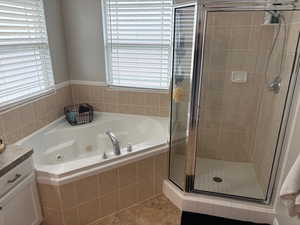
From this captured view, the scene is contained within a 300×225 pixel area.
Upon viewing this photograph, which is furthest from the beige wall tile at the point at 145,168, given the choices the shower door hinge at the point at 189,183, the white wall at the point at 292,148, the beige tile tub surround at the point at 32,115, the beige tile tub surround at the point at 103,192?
the beige tile tub surround at the point at 32,115

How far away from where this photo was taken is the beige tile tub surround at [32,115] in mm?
2000

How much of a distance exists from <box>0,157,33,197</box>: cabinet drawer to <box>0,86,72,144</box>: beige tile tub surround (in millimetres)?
531

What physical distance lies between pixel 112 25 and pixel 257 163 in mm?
2223

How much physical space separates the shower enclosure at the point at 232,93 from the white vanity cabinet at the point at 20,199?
3.96 feet

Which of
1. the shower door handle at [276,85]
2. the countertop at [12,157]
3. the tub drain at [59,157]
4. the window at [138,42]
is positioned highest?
the window at [138,42]

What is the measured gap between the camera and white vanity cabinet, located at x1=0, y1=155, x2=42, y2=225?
1436mm

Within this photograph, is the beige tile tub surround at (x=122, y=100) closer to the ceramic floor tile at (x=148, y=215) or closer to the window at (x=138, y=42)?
the window at (x=138, y=42)

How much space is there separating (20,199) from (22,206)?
0.06 meters

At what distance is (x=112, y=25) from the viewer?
2.63 m

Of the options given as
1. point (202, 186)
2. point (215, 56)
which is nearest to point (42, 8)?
point (215, 56)

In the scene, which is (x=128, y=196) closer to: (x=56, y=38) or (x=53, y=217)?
(x=53, y=217)

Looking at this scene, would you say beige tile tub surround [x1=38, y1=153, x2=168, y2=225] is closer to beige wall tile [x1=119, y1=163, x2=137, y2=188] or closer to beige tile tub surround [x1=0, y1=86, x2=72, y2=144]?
beige wall tile [x1=119, y1=163, x2=137, y2=188]

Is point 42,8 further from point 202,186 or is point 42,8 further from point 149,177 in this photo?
point 202,186

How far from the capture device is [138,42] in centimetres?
264
